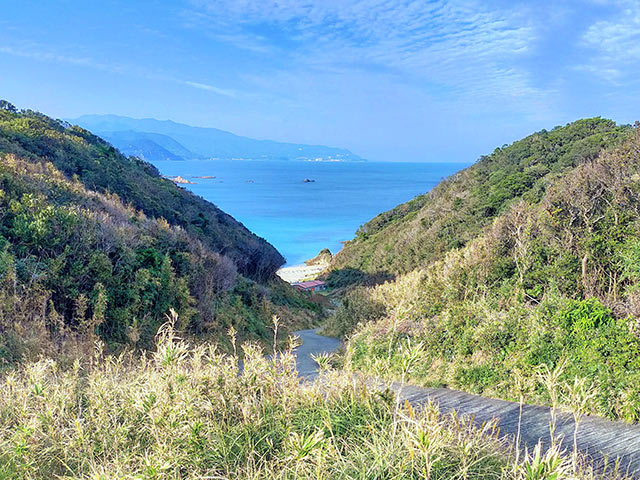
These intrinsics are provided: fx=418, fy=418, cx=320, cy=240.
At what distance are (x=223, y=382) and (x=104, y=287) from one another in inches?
204

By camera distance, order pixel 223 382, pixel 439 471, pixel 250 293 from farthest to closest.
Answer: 1. pixel 250 293
2. pixel 223 382
3. pixel 439 471

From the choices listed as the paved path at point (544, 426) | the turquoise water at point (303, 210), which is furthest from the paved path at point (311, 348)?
the turquoise water at point (303, 210)

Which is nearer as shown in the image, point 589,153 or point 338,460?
point 338,460

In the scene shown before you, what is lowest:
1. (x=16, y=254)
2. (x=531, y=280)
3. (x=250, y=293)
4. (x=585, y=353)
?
(x=250, y=293)

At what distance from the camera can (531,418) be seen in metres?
4.68

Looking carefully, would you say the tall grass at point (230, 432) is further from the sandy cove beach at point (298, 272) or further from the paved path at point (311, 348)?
the sandy cove beach at point (298, 272)

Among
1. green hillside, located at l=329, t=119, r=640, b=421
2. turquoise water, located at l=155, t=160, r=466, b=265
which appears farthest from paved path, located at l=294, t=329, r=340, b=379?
turquoise water, located at l=155, t=160, r=466, b=265

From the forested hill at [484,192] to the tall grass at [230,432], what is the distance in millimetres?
16001

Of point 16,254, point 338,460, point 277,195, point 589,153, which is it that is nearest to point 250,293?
point 16,254

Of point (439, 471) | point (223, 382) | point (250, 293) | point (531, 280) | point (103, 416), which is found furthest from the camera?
point (250, 293)

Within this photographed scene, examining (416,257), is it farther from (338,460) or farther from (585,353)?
(338,460)

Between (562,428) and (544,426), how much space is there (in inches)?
6.8

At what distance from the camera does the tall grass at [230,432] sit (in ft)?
8.58

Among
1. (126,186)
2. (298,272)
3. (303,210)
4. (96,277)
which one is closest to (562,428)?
(96,277)
